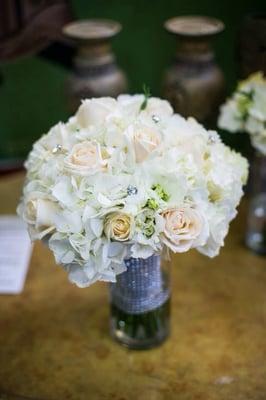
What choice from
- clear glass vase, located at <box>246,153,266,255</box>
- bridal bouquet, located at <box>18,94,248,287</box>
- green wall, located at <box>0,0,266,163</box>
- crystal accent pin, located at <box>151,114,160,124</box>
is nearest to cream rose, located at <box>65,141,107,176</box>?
bridal bouquet, located at <box>18,94,248,287</box>

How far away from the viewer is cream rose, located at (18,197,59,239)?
0.81 m

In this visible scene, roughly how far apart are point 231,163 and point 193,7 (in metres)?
0.85

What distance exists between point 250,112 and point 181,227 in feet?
1.45

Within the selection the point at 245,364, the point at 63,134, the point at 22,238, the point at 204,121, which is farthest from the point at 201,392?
the point at 204,121

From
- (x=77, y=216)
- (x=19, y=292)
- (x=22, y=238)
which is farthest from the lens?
(x=22, y=238)

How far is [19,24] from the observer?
149 centimetres

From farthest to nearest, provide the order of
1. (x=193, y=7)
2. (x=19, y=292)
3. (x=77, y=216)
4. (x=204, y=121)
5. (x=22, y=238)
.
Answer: (x=193, y=7)
(x=204, y=121)
(x=22, y=238)
(x=19, y=292)
(x=77, y=216)

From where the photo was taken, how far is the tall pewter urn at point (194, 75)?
138 centimetres

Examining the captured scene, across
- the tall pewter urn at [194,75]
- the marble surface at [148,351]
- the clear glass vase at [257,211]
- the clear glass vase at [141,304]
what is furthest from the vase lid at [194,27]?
the clear glass vase at [141,304]

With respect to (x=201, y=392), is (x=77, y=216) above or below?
above

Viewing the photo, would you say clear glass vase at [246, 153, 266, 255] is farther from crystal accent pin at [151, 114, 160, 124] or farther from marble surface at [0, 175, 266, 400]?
crystal accent pin at [151, 114, 160, 124]

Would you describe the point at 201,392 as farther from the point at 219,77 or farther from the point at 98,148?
the point at 219,77

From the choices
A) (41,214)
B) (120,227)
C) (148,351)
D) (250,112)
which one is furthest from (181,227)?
(250,112)

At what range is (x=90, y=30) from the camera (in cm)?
143
